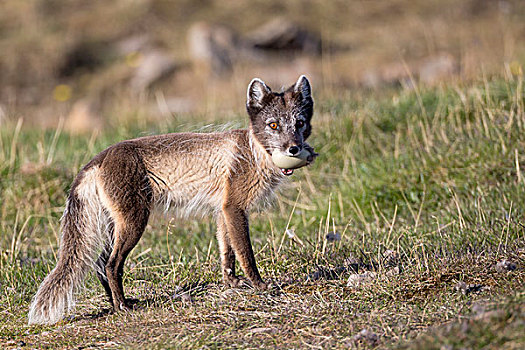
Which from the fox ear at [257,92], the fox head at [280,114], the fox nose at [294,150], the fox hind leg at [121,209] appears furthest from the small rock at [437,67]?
the fox hind leg at [121,209]

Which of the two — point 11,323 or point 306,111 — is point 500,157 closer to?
point 306,111

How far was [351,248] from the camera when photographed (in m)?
5.18

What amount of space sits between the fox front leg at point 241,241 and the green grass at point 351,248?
17cm

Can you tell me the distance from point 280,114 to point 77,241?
1.77m

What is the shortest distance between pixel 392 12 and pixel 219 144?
18552mm

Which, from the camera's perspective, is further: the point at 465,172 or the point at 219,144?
the point at 465,172

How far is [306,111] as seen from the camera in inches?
181

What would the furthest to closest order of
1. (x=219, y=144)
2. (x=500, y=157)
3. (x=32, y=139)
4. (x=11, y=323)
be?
(x=32, y=139)
(x=500, y=157)
(x=219, y=144)
(x=11, y=323)

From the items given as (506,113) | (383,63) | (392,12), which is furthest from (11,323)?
(392,12)

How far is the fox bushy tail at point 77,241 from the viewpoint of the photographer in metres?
4.32

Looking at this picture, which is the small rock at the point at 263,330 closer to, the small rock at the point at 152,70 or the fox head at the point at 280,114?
the fox head at the point at 280,114

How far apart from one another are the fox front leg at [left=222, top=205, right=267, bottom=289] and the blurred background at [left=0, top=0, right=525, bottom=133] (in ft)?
25.5

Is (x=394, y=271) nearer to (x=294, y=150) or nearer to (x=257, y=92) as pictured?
(x=294, y=150)

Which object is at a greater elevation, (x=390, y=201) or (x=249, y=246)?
(x=249, y=246)
